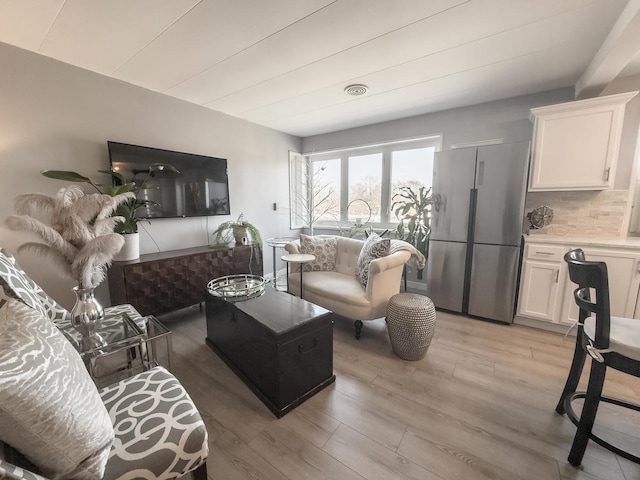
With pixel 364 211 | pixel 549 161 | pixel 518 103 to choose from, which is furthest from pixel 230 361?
pixel 518 103

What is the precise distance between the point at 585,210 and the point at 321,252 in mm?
2661

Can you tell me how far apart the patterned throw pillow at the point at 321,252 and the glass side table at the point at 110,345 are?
1.78 meters

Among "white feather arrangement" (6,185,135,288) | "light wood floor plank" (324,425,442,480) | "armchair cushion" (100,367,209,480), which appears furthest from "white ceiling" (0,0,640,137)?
"light wood floor plank" (324,425,442,480)

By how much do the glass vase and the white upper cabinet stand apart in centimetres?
355

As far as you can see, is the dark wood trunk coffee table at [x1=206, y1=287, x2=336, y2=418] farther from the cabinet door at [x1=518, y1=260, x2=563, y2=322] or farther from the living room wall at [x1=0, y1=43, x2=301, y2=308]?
the cabinet door at [x1=518, y1=260, x2=563, y2=322]

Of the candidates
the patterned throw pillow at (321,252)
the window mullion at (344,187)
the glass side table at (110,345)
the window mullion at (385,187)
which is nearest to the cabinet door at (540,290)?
the window mullion at (385,187)

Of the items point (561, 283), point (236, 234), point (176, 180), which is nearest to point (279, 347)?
point (236, 234)

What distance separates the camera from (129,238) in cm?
237

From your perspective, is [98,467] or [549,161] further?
[549,161]

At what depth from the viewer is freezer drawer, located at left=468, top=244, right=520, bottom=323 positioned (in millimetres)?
2547

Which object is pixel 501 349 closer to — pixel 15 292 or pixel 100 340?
pixel 100 340

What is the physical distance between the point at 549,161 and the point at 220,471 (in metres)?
3.42

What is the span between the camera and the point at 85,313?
1328 millimetres

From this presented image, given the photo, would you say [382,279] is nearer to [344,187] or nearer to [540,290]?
[540,290]
